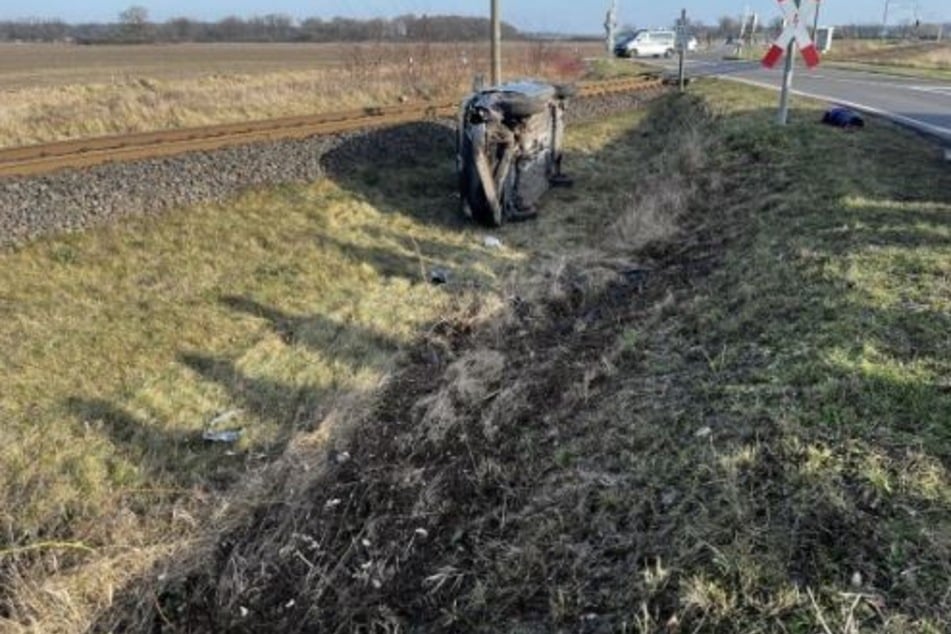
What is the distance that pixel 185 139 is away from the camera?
1260 cm

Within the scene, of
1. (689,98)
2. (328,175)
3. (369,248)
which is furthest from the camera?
(689,98)

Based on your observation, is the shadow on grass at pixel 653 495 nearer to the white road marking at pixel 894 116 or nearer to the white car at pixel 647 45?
the white road marking at pixel 894 116

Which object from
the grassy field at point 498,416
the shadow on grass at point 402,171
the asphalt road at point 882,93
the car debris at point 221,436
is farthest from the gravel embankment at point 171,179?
the asphalt road at point 882,93

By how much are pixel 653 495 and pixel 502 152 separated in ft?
25.7

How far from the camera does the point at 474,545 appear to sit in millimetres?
4438

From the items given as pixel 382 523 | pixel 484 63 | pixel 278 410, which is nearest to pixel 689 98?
pixel 484 63

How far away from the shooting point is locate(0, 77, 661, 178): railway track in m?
10.1

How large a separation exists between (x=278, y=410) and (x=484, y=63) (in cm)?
2089

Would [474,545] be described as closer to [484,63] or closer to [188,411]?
[188,411]

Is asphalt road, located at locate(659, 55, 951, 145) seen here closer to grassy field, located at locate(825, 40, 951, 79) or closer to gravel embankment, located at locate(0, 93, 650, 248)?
grassy field, located at locate(825, 40, 951, 79)

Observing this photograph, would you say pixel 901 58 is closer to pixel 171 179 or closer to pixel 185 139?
pixel 185 139

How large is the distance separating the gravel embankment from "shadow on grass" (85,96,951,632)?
2.87 m

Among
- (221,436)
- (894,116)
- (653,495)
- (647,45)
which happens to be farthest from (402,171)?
(647,45)

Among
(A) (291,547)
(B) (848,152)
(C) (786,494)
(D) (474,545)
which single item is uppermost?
(B) (848,152)
